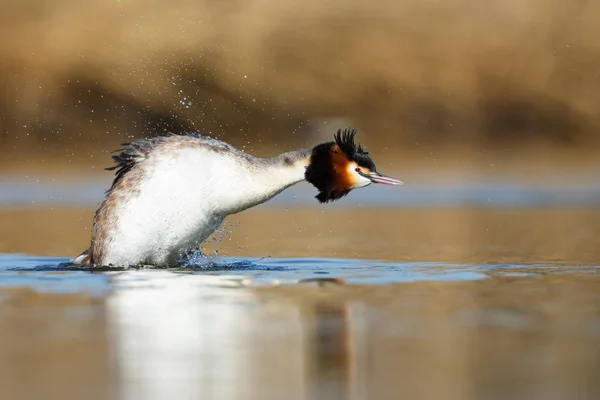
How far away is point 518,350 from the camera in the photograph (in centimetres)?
741

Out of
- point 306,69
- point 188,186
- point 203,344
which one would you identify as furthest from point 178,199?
point 306,69

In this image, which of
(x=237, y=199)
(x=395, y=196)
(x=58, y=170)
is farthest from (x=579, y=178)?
(x=237, y=199)

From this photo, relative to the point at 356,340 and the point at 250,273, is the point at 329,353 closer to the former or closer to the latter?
the point at 356,340

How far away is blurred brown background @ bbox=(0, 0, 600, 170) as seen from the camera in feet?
132

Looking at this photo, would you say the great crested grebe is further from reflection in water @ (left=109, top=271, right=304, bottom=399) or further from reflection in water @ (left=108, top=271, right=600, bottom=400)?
reflection in water @ (left=109, top=271, right=304, bottom=399)

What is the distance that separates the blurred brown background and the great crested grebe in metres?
26.5

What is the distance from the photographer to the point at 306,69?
43.7 m

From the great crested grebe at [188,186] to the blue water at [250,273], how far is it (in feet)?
0.80

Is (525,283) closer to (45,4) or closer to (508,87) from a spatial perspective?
(508,87)

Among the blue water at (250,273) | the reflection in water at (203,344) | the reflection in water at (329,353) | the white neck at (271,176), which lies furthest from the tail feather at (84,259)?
the reflection in water at (329,353)

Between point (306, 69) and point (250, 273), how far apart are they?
107 ft

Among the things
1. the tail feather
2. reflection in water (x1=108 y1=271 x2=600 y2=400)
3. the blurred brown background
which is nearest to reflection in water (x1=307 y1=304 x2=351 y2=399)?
reflection in water (x1=108 y1=271 x2=600 y2=400)

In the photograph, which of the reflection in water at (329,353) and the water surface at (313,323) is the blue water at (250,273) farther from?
the reflection in water at (329,353)

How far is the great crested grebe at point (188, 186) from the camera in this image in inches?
458
